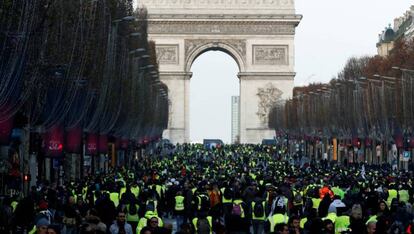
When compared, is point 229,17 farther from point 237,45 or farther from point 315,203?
point 315,203

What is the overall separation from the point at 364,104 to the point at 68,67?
171ft

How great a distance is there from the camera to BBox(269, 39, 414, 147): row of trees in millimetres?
79312

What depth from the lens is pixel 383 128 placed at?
282 ft

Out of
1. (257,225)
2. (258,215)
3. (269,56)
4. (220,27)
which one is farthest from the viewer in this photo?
(220,27)

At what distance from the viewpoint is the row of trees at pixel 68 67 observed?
32.8m

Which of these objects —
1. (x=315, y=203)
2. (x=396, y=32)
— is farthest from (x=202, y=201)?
(x=396, y=32)

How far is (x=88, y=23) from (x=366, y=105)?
46.6 meters

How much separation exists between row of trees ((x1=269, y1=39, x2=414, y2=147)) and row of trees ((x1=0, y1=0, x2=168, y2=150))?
1365 cm

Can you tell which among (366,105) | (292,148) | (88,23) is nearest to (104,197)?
(88,23)

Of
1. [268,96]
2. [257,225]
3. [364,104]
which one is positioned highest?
[268,96]

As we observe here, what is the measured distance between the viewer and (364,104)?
93.4 m

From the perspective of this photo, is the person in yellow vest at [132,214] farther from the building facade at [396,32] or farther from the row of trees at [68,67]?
the building facade at [396,32]

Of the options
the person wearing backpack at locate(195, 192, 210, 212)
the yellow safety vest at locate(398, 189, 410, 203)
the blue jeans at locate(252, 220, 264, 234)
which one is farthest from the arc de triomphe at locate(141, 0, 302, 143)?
the blue jeans at locate(252, 220, 264, 234)

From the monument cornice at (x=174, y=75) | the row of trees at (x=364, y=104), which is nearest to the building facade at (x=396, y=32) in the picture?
the row of trees at (x=364, y=104)
